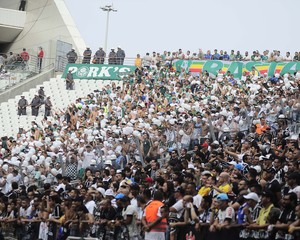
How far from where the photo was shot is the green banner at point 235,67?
36.0m

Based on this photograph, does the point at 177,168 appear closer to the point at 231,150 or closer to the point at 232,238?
the point at 231,150

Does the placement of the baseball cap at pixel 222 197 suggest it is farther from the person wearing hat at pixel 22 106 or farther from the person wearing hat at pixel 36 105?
the person wearing hat at pixel 22 106

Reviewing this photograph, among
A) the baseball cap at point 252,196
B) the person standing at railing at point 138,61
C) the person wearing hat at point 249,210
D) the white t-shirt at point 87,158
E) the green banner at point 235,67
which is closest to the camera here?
the person wearing hat at point 249,210

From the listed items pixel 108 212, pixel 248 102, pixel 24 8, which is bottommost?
pixel 108 212

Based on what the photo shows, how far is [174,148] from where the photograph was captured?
75.4 feet

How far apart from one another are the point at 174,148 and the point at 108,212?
21.7 feet

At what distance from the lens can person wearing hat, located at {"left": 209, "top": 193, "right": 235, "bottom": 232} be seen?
1397 centimetres

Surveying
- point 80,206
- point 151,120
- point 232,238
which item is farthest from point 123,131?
point 232,238

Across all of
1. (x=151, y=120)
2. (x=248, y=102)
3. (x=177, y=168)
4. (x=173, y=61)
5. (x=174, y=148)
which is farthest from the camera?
(x=173, y=61)

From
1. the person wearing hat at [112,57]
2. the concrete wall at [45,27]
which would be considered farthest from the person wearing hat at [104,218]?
the concrete wall at [45,27]

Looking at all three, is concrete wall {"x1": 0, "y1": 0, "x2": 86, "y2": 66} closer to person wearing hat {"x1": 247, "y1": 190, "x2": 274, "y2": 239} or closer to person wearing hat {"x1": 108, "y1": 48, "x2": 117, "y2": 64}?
person wearing hat {"x1": 108, "y1": 48, "x2": 117, "y2": 64}

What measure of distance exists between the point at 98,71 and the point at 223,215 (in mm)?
29460

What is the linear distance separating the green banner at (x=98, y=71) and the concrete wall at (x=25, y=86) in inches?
48.4

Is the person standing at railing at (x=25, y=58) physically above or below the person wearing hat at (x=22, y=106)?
above
